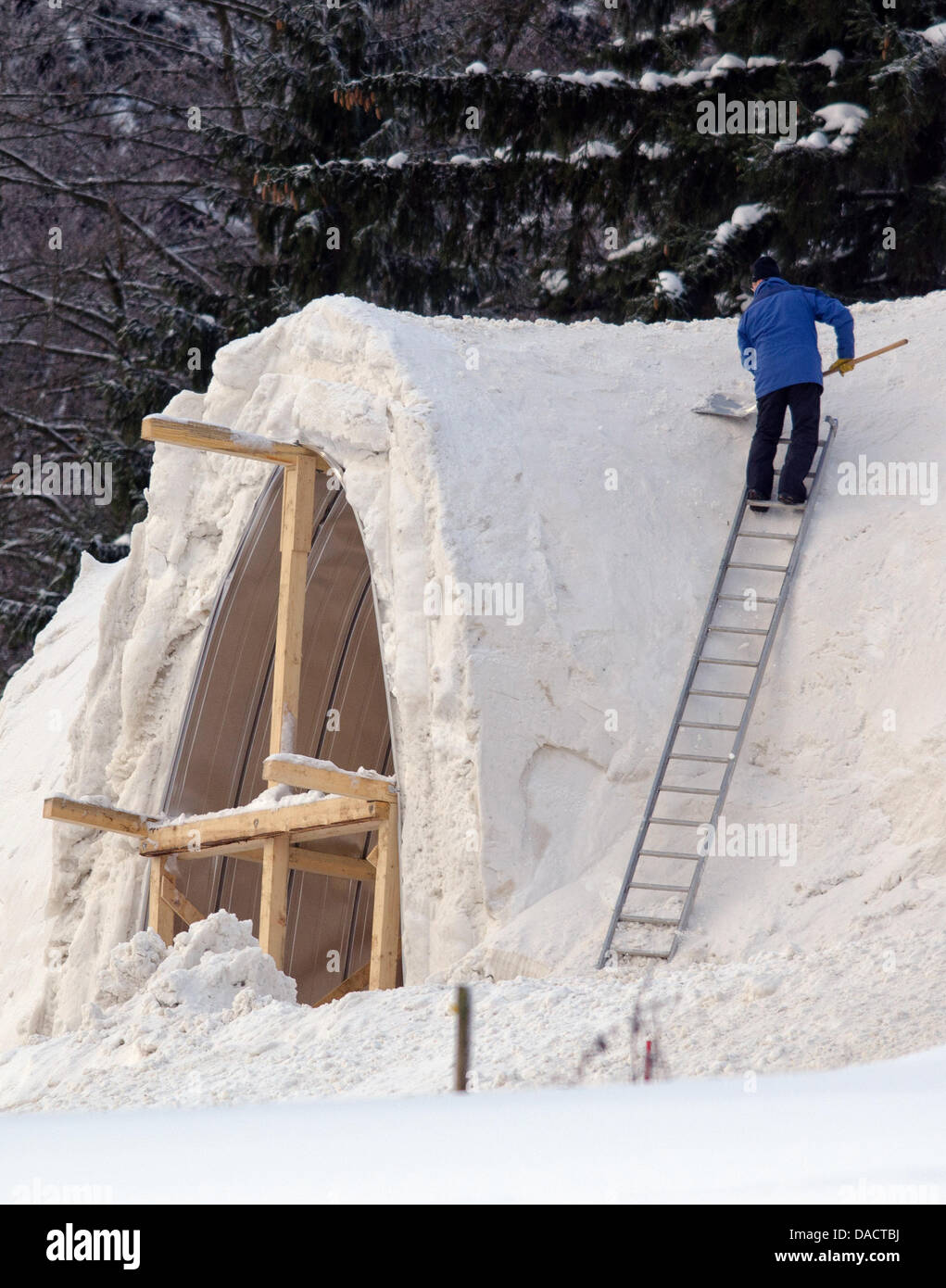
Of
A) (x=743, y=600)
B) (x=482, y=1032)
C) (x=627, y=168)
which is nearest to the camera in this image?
(x=482, y=1032)

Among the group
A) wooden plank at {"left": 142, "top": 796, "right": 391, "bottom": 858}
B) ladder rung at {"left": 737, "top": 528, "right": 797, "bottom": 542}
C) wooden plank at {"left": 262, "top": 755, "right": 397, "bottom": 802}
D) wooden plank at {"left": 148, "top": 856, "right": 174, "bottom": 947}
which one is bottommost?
wooden plank at {"left": 148, "top": 856, "right": 174, "bottom": 947}

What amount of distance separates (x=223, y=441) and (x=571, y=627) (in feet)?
8.07

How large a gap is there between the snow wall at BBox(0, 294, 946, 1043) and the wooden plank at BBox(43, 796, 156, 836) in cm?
38

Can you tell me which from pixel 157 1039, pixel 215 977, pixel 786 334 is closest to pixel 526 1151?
pixel 157 1039

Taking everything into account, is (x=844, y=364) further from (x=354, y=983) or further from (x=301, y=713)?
(x=354, y=983)

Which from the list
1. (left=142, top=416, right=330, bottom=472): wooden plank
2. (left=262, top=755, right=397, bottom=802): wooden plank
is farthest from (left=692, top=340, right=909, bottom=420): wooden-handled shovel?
(left=262, top=755, right=397, bottom=802): wooden plank

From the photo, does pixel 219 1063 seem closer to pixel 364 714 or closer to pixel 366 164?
pixel 364 714

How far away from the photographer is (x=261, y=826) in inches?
366

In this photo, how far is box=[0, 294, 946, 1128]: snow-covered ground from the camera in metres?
5.25

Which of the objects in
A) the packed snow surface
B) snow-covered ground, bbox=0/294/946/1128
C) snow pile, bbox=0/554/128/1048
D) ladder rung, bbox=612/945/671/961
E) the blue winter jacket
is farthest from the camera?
snow pile, bbox=0/554/128/1048

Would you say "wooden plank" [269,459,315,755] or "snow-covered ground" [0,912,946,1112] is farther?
"wooden plank" [269,459,315,755]

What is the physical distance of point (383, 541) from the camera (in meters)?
8.73

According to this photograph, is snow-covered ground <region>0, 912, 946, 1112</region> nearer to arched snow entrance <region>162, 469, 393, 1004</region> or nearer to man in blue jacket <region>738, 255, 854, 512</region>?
man in blue jacket <region>738, 255, 854, 512</region>
